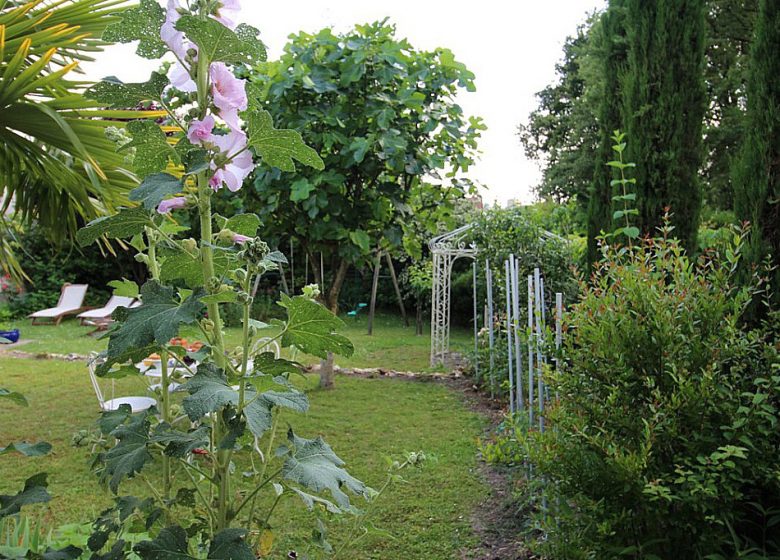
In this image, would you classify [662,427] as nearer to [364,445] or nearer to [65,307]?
[364,445]

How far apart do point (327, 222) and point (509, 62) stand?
2.88m

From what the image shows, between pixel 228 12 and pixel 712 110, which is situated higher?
pixel 712 110

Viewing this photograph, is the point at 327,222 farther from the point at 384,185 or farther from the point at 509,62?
the point at 509,62

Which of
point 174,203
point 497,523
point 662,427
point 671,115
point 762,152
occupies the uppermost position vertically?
point 671,115

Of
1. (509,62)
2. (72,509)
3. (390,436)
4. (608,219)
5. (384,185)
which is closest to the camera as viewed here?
(72,509)

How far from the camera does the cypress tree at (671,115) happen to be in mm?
3791

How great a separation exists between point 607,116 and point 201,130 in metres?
4.47

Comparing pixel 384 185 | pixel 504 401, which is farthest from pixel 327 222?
pixel 504 401

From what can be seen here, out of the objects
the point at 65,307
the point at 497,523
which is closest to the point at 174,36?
the point at 497,523

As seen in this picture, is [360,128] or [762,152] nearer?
[762,152]

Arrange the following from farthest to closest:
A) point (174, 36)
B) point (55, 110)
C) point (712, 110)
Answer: point (712, 110) < point (55, 110) < point (174, 36)

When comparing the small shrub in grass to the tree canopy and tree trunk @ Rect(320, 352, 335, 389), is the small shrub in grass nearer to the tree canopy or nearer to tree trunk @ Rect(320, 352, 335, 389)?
the tree canopy

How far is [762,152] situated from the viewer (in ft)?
8.05

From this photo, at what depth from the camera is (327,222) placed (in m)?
5.33
